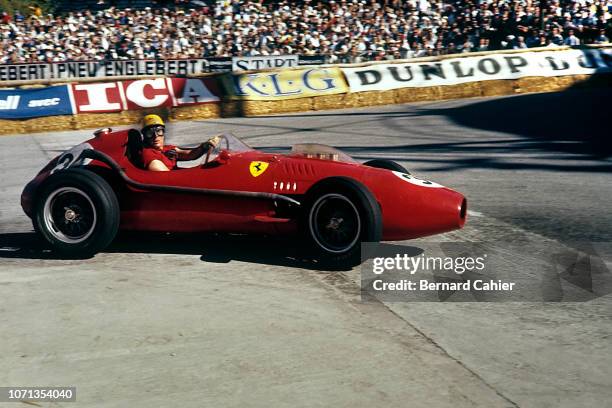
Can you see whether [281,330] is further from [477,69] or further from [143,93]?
[477,69]

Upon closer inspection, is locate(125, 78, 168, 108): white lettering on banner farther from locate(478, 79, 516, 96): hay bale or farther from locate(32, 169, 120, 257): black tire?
locate(32, 169, 120, 257): black tire

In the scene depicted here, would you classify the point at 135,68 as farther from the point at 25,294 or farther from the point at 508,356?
the point at 508,356

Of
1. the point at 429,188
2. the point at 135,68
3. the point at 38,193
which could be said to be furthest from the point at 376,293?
the point at 135,68

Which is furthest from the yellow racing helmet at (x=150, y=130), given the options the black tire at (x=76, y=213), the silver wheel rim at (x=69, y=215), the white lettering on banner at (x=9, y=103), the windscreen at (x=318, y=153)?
the white lettering on banner at (x=9, y=103)

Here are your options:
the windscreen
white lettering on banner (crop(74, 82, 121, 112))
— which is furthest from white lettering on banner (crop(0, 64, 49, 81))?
the windscreen

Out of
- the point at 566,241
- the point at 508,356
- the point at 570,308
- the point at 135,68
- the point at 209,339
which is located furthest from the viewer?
the point at 135,68

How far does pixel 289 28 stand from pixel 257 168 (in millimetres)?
22649

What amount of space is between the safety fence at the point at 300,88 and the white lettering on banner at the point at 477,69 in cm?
3

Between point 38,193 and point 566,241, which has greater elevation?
point 38,193

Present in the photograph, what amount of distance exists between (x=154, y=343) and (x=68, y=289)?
4.70 ft

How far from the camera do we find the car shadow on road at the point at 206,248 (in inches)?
276

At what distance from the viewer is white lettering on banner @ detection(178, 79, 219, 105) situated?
19500mm

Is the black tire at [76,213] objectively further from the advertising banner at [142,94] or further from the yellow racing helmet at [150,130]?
the advertising banner at [142,94]

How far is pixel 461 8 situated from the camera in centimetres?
2750
